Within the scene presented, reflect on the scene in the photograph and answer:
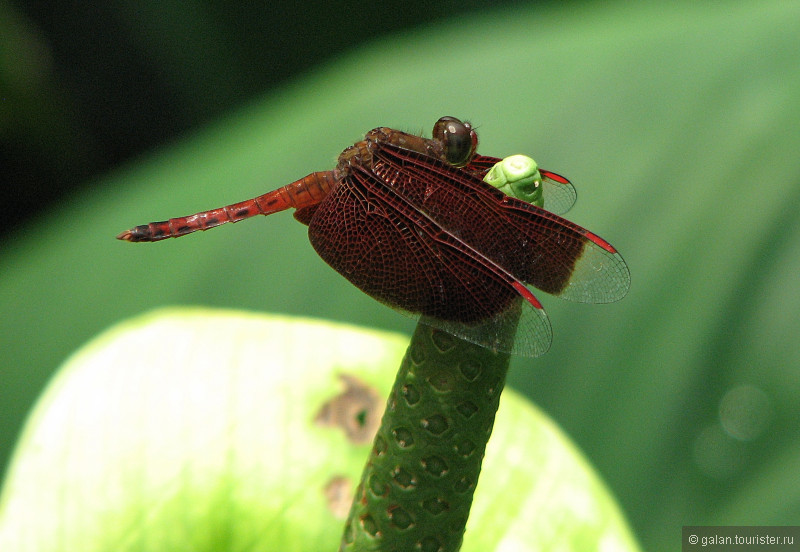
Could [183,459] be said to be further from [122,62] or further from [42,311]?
[122,62]

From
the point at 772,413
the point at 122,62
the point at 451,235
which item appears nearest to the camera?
the point at 451,235

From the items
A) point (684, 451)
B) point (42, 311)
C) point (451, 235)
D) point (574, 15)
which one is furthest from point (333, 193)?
point (574, 15)

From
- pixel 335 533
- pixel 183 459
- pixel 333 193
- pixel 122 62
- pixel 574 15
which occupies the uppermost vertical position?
pixel 122 62

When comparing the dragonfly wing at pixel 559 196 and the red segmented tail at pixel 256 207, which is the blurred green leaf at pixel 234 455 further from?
the dragonfly wing at pixel 559 196

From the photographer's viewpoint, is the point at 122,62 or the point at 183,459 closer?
the point at 183,459

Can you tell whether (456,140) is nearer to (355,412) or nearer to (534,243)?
(534,243)

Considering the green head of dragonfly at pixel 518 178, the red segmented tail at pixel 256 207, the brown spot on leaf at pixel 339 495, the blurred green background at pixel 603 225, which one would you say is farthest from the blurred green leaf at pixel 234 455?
the blurred green background at pixel 603 225
